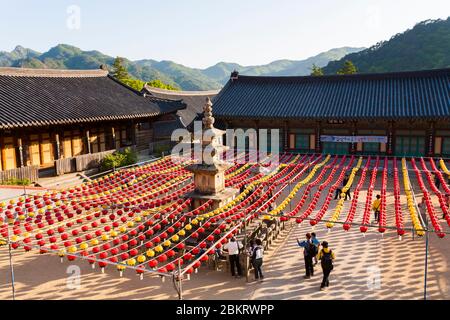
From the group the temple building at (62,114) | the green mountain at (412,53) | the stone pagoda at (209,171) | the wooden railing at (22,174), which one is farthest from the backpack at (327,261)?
the green mountain at (412,53)

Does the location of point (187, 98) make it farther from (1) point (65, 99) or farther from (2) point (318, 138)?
(1) point (65, 99)

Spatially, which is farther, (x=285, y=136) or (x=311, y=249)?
(x=285, y=136)

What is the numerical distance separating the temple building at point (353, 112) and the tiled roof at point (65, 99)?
7.44m

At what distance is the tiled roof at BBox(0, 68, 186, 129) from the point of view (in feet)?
73.2

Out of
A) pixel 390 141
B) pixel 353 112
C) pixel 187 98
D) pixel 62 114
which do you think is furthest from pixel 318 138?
pixel 187 98

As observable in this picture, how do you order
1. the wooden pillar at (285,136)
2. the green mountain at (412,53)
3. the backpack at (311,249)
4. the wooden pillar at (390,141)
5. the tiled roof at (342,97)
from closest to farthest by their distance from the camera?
the backpack at (311,249)
the tiled roof at (342,97)
the wooden pillar at (390,141)
the wooden pillar at (285,136)
the green mountain at (412,53)

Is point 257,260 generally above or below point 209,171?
below

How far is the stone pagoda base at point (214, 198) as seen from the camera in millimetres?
15644

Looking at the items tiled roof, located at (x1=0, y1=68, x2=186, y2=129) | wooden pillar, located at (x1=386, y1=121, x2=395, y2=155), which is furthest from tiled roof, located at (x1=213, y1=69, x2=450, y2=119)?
tiled roof, located at (x1=0, y1=68, x2=186, y2=129)

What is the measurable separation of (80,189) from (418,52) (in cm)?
8339

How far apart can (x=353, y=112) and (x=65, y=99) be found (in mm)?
20953

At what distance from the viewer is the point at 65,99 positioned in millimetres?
26359

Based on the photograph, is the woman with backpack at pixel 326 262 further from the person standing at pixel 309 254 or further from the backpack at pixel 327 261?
the person standing at pixel 309 254

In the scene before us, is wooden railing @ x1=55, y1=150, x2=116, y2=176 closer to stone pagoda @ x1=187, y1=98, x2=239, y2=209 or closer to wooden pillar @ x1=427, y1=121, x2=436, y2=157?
stone pagoda @ x1=187, y1=98, x2=239, y2=209
